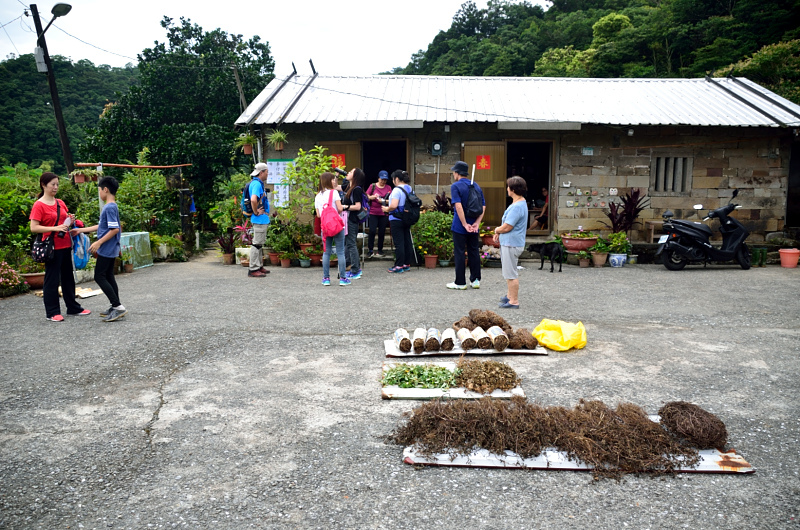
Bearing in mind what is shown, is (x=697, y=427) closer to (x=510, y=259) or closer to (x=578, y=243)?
(x=510, y=259)

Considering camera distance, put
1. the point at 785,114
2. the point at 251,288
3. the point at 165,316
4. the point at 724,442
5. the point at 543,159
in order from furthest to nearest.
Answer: the point at 543,159 → the point at 785,114 → the point at 251,288 → the point at 165,316 → the point at 724,442

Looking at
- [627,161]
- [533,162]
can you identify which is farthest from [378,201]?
[533,162]

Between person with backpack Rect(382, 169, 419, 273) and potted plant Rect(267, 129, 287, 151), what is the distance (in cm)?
315

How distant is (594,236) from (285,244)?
21.1ft

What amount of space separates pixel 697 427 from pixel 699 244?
8.59 meters

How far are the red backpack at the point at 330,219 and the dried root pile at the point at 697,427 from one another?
233 inches

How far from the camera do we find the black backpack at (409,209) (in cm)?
1012

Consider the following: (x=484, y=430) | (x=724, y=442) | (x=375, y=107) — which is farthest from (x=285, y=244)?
(x=724, y=442)

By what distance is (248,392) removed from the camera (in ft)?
15.5

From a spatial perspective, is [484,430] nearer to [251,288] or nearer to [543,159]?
[251,288]

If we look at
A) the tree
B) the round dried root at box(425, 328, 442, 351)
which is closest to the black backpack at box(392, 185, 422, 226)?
the round dried root at box(425, 328, 442, 351)

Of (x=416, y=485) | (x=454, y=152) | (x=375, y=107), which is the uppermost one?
(x=375, y=107)

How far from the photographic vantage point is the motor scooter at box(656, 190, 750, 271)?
1113 centimetres

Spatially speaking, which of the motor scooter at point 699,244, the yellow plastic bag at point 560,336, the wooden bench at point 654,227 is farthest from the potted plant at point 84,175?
the wooden bench at point 654,227
